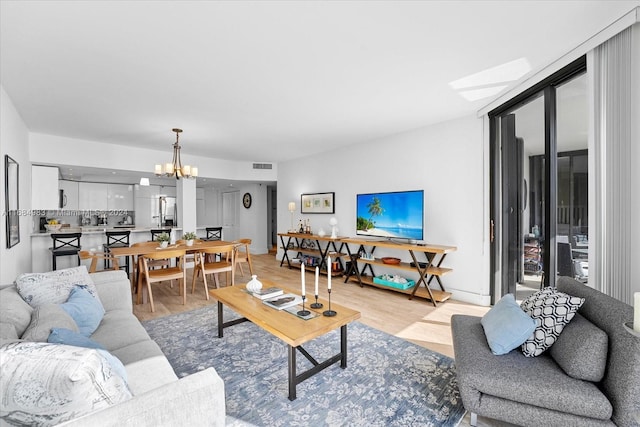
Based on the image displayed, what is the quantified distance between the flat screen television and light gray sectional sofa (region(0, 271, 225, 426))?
11.5ft

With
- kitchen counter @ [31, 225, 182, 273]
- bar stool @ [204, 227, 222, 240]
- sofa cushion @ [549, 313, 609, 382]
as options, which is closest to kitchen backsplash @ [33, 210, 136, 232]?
kitchen counter @ [31, 225, 182, 273]

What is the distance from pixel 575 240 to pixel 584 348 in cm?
148

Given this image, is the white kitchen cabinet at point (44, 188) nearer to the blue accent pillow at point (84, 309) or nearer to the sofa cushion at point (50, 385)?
the blue accent pillow at point (84, 309)

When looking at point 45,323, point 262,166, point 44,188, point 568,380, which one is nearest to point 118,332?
point 45,323

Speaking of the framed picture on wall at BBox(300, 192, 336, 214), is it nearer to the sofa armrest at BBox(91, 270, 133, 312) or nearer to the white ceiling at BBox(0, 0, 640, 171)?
the white ceiling at BBox(0, 0, 640, 171)

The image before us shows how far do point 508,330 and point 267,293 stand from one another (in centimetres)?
191

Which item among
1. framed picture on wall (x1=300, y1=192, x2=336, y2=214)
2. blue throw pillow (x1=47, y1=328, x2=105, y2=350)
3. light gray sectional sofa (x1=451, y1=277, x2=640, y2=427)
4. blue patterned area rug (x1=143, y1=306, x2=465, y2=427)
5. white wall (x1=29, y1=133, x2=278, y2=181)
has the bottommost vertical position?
blue patterned area rug (x1=143, y1=306, x2=465, y2=427)

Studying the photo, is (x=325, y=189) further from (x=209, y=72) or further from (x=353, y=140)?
(x=209, y=72)

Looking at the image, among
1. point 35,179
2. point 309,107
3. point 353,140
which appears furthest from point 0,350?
point 35,179

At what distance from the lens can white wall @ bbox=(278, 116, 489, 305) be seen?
12.4 feet

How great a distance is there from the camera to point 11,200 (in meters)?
3.16

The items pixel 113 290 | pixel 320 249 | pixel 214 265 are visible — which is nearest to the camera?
pixel 113 290

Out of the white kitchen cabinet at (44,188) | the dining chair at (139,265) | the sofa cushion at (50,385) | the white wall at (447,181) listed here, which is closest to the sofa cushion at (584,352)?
the sofa cushion at (50,385)

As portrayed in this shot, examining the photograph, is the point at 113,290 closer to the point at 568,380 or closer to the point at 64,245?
the point at 568,380
